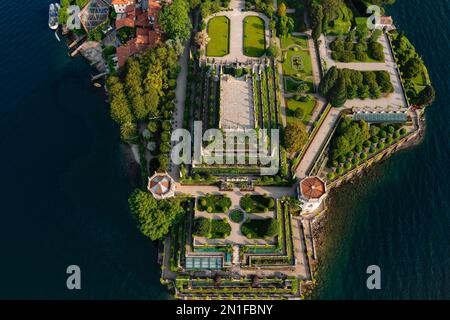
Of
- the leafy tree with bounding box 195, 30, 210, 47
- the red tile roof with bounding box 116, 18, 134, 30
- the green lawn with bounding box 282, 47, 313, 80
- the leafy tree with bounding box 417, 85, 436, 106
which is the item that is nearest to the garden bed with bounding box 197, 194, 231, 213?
the green lawn with bounding box 282, 47, 313, 80

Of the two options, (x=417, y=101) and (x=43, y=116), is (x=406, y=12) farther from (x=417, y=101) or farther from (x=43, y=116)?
(x=43, y=116)

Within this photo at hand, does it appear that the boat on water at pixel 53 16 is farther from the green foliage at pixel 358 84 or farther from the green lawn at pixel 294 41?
the green foliage at pixel 358 84

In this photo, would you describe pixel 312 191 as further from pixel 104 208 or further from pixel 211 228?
pixel 104 208

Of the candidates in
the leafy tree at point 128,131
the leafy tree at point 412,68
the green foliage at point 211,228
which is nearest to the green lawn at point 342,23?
the leafy tree at point 412,68

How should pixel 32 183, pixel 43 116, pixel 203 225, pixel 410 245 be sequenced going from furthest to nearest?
pixel 43 116, pixel 32 183, pixel 410 245, pixel 203 225

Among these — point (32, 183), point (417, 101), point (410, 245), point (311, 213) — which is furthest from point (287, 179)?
point (32, 183)

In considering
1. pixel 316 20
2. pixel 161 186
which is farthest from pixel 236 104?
pixel 316 20
